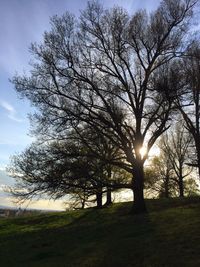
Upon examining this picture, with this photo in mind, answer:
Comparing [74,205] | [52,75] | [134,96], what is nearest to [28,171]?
[52,75]

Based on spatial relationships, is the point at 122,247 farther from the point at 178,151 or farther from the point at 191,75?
the point at 178,151

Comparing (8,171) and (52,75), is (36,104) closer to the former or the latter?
(52,75)

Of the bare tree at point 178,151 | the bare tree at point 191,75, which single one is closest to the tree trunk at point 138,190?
the bare tree at point 191,75

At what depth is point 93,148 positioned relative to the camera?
97.2ft

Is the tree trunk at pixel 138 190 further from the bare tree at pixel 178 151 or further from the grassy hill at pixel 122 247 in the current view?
the bare tree at pixel 178 151

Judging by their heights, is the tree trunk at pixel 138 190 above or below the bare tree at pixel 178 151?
below

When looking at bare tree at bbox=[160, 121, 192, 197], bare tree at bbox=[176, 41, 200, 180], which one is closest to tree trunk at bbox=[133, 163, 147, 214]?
bare tree at bbox=[176, 41, 200, 180]

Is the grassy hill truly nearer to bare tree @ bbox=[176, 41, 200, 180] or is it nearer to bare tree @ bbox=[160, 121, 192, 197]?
bare tree @ bbox=[176, 41, 200, 180]

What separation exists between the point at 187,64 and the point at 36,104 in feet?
38.6

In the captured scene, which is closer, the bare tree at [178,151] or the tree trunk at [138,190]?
the tree trunk at [138,190]

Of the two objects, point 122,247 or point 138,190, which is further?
point 138,190

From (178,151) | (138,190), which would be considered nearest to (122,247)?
(138,190)

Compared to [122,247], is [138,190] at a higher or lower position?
higher

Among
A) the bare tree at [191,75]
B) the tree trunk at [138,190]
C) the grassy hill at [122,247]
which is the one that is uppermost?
the bare tree at [191,75]
